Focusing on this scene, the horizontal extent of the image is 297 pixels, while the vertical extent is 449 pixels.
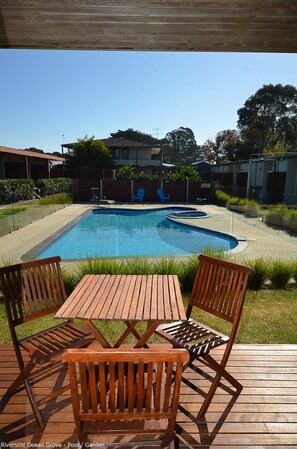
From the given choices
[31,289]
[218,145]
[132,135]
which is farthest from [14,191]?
[132,135]

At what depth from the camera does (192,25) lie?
1990 millimetres

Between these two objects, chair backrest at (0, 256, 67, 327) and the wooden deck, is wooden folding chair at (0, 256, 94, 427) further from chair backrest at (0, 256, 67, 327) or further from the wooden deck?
the wooden deck

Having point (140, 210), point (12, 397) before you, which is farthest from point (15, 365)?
point (140, 210)

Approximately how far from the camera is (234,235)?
8.66 m

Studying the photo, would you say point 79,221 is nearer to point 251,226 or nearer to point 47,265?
point 251,226

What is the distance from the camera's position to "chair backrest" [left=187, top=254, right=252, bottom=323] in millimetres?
2281

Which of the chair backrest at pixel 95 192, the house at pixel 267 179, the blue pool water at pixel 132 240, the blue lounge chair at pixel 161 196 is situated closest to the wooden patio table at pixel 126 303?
the blue pool water at pixel 132 240

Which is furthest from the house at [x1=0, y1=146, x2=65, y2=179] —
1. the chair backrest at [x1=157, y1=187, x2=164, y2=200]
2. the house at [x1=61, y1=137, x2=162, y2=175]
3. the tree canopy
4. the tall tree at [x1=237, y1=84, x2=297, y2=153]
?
the tall tree at [x1=237, y1=84, x2=297, y2=153]

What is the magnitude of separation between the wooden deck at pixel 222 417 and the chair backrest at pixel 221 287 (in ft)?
1.89

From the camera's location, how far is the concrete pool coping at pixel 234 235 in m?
6.63

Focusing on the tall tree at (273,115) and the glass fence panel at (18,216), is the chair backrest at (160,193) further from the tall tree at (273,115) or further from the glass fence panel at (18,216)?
the tall tree at (273,115)

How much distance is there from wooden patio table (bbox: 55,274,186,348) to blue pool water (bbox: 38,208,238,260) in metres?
3.34

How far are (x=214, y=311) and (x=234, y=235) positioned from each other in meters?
6.47

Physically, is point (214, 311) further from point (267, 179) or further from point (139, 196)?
point (139, 196)
